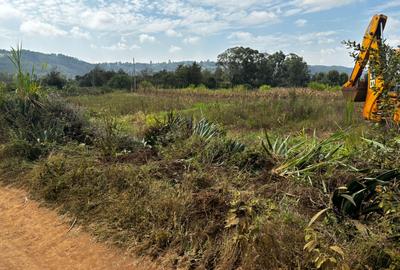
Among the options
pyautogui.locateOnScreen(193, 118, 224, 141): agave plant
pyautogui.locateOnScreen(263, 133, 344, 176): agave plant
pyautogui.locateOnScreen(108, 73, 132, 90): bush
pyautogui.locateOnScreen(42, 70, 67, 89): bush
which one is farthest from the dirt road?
pyautogui.locateOnScreen(108, 73, 132, 90): bush

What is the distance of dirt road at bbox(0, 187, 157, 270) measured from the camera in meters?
3.41

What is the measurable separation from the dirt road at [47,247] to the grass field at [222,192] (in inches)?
5.9

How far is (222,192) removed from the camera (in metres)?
3.83

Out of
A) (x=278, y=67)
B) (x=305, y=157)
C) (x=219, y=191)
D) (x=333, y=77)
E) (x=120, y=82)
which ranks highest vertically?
(x=278, y=67)

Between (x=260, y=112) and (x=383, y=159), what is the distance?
9793 mm

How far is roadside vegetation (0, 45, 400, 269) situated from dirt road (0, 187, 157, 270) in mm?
143

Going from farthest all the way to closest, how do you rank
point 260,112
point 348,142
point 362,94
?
point 260,112, point 362,94, point 348,142

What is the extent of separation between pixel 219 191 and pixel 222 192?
4cm

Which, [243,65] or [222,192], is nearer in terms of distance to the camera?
[222,192]

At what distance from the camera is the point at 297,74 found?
47.9 metres

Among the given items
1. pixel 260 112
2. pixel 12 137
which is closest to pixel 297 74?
pixel 260 112

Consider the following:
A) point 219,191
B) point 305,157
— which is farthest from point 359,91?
point 219,191

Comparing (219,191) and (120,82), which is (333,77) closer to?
(120,82)

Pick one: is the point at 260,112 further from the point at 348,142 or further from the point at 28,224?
the point at 28,224
